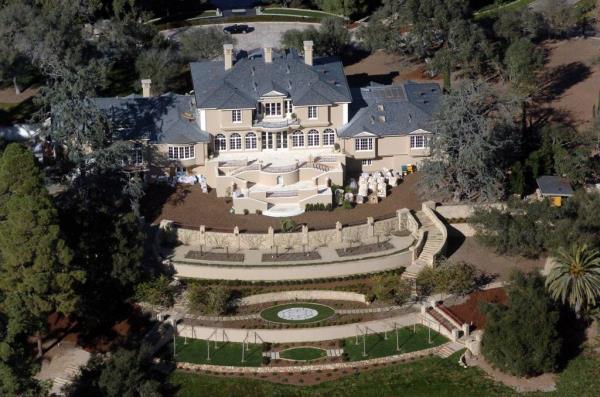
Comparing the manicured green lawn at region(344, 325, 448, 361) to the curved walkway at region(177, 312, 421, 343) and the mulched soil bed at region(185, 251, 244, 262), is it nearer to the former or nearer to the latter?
the curved walkway at region(177, 312, 421, 343)

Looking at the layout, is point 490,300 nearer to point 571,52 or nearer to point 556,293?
point 556,293

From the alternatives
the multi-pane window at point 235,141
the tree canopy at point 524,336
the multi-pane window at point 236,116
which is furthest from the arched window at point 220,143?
the tree canopy at point 524,336

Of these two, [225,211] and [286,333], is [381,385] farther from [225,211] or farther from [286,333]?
[225,211]

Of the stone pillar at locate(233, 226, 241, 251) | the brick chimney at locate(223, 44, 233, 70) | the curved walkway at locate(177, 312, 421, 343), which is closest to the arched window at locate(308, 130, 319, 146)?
the brick chimney at locate(223, 44, 233, 70)

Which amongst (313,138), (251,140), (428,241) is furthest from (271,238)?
(313,138)

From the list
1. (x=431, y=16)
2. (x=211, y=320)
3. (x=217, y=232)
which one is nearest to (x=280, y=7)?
(x=431, y=16)

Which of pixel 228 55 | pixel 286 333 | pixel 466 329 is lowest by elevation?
pixel 286 333

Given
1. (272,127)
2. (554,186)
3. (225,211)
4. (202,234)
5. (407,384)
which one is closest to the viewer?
(407,384)
